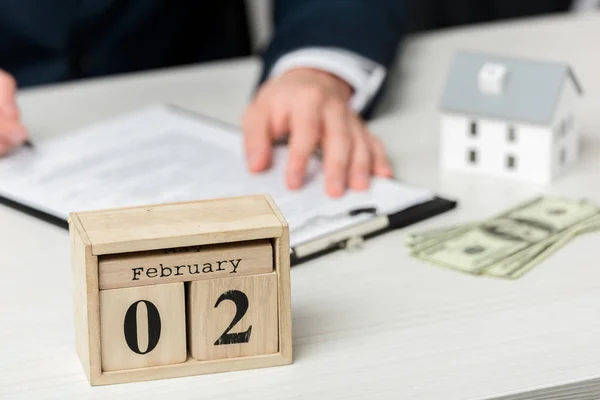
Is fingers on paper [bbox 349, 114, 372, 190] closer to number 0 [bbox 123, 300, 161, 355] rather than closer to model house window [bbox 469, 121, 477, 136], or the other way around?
model house window [bbox 469, 121, 477, 136]

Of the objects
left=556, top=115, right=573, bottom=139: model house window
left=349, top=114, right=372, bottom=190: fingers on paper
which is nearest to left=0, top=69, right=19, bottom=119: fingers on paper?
left=349, top=114, right=372, bottom=190: fingers on paper

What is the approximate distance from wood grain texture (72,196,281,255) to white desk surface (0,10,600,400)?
0.32 feet

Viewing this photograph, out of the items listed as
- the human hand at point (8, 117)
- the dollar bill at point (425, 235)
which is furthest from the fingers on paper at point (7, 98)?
the dollar bill at point (425, 235)

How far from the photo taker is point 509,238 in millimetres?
905

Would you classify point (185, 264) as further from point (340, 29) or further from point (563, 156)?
point (340, 29)

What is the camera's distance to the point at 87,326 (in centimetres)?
68

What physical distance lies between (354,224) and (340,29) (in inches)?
19.5

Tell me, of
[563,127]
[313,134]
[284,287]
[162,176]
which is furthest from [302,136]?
[284,287]

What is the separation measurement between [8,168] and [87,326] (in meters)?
0.45

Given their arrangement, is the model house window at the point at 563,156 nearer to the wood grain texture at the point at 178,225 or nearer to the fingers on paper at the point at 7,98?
the wood grain texture at the point at 178,225

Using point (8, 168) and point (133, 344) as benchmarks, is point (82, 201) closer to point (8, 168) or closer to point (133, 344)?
point (8, 168)

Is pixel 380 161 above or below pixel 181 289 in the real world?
above

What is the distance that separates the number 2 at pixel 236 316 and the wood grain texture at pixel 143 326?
26 millimetres

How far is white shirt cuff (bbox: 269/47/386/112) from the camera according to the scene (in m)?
1.28
